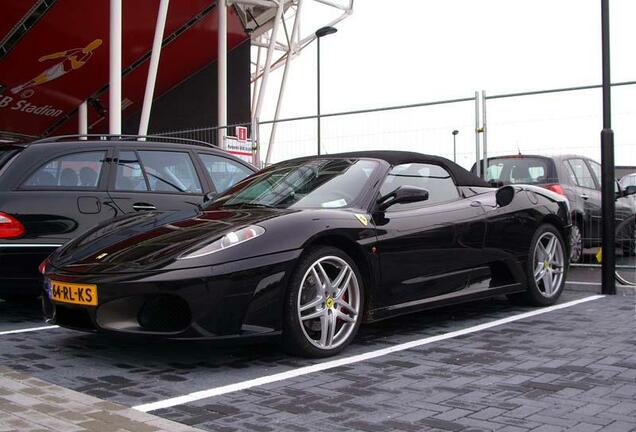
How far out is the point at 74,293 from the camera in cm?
394

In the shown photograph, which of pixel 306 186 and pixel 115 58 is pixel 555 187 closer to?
pixel 306 186

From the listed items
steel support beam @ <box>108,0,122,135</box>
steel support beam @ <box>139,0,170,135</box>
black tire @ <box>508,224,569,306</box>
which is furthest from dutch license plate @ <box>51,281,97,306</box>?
steel support beam @ <box>139,0,170,135</box>

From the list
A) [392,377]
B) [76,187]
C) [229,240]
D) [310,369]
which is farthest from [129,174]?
[392,377]

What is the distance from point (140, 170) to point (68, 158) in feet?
2.18

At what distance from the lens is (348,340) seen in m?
4.35

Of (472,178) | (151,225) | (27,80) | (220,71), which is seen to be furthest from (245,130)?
(27,80)

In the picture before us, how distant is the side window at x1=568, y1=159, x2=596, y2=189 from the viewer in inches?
338

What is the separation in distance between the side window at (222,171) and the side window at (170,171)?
0.60ft

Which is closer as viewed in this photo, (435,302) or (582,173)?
(435,302)

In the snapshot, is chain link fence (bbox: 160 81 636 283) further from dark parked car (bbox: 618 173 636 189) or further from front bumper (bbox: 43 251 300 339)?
front bumper (bbox: 43 251 300 339)

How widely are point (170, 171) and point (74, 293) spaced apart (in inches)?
98.6

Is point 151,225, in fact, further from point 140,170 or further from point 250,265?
point 140,170

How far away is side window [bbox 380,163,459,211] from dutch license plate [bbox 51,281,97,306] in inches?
84.5

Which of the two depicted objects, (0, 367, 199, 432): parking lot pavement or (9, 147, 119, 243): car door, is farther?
(9, 147, 119, 243): car door
